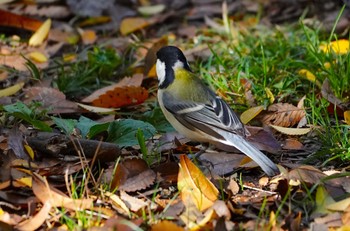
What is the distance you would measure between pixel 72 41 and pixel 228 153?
2.93 metres

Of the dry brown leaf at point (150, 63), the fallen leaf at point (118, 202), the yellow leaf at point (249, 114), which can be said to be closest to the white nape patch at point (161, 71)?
the yellow leaf at point (249, 114)

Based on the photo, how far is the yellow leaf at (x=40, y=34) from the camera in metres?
6.63

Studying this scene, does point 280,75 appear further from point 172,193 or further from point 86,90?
point 172,193

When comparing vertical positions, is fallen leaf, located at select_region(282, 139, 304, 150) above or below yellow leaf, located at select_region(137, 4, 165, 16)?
above

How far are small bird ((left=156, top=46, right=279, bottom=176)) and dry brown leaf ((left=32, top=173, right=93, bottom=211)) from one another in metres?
1.00

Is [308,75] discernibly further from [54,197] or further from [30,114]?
[54,197]

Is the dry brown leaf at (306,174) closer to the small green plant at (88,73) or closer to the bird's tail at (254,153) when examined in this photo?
the bird's tail at (254,153)

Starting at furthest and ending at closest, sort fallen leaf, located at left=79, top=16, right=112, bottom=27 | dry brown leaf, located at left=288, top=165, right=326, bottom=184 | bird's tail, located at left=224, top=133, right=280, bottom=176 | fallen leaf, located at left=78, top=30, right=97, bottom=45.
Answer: fallen leaf, located at left=79, top=16, right=112, bottom=27 → fallen leaf, located at left=78, top=30, right=97, bottom=45 → bird's tail, located at left=224, top=133, right=280, bottom=176 → dry brown leaf, located at left=288, top=165, right=326, bottom=184

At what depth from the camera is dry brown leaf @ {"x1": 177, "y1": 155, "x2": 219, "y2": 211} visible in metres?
3.56

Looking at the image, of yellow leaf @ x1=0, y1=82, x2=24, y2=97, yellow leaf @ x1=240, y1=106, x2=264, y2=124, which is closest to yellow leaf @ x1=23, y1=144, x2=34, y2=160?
yellow leaf @ x1=0, y1=82, x2=24, y2=97

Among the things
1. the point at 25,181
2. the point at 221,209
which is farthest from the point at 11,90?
the point at 221,209

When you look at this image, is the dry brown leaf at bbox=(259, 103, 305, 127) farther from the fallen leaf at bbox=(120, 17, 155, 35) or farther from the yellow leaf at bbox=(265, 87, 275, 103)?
the fallen leaf at bbox=(120, 17, 155, 35)

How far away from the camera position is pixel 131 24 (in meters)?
7.11

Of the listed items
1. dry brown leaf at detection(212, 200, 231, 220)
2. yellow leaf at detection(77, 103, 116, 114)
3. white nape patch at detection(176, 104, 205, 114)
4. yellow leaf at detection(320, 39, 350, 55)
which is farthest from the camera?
yellow leaf at detection(320, 39, 350, 55)
